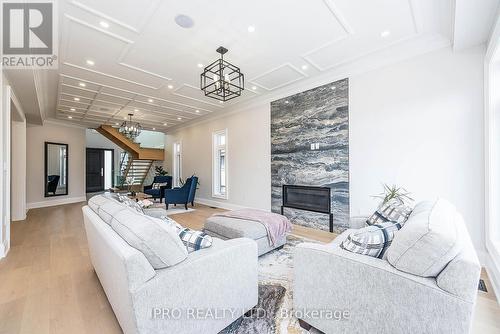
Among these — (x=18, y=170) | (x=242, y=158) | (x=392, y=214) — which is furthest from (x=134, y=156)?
(x=392, y=214)

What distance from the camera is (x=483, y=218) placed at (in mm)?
2750

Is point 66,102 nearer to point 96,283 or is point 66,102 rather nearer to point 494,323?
point 96,283

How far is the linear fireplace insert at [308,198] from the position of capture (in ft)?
13.8

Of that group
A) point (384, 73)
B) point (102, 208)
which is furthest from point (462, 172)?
point (102, 208)

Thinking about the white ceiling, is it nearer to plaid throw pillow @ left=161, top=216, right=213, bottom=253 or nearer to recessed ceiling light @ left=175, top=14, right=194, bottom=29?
recessed ceiling light @ left=175, top=14, right=194, bottom=29

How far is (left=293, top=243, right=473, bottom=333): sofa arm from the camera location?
1058 millimetres

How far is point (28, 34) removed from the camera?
263 centimetres

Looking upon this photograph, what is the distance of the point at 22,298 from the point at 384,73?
5.34 m

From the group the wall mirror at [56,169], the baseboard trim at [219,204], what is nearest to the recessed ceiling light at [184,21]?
the baseboard trim at [219,204]

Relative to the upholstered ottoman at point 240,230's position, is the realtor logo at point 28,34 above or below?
above

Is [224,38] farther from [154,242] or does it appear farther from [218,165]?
[218,165]

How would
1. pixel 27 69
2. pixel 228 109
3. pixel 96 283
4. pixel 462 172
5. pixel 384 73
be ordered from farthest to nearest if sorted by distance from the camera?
pixel 228 109
pixel 384 73
pixel 27 69
pixel 462 172
pixel 96 283

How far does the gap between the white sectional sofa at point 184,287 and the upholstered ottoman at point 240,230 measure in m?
0.98

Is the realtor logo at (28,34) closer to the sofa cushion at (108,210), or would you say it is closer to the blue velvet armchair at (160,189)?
the sofa cushion at (108,210)
